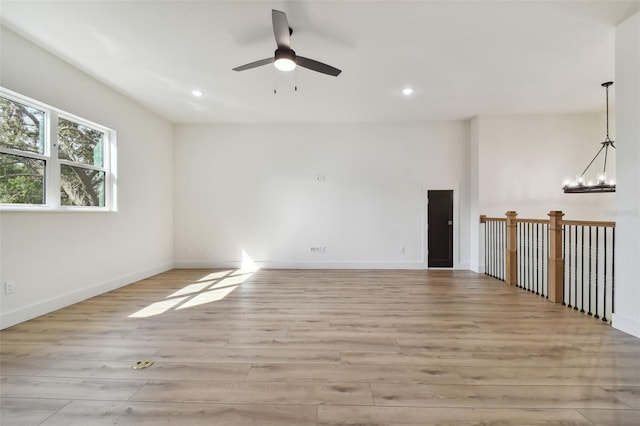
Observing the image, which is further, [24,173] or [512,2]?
[24,173]

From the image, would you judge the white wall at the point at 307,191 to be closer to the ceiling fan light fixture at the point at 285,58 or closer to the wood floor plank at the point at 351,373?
the ceiling fan light fixture at the point at 285,58

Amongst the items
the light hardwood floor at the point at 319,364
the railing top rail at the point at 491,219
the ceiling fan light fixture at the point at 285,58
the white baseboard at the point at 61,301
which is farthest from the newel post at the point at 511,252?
the white baseboard at the point at 61,301

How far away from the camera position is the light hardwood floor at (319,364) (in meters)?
1.56

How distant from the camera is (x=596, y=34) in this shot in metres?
2.81

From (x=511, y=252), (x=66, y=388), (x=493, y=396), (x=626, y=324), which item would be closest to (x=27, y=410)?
(x=66, y=388)

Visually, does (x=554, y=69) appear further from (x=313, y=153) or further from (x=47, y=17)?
(x=47, y=17)

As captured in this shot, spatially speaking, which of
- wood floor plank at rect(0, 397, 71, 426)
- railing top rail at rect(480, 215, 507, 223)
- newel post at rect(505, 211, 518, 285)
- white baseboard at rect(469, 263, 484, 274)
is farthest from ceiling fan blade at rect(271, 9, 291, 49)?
white baseboard at rect(469, 263, 484, 274)

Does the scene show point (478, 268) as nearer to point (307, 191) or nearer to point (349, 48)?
point (307, 191)

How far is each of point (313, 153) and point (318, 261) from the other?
235cm

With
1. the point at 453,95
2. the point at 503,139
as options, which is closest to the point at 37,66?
the point at 453,95

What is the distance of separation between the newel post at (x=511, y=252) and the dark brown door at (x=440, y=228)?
1.16 metres

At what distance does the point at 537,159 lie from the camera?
5.27m

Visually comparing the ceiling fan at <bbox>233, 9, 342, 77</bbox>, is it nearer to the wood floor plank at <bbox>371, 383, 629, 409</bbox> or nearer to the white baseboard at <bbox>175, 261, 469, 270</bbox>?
the wood floor plank at <bbox>371, 383, 629, 409</bbox>

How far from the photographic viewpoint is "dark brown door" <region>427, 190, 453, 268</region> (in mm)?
5645
